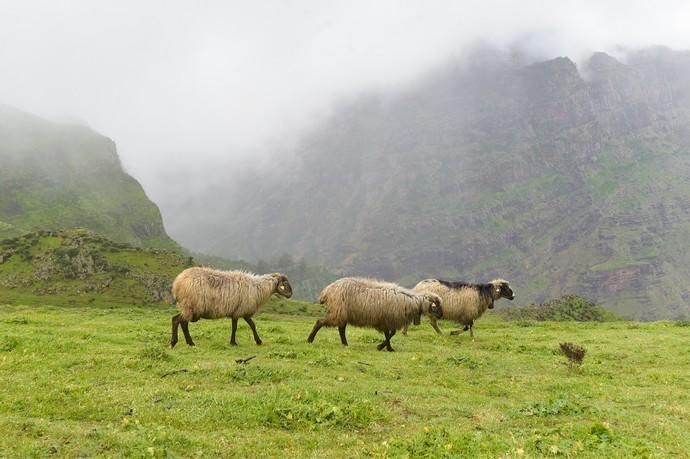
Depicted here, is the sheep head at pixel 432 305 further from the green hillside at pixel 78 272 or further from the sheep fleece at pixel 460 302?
the green hillside at pixel 78 272

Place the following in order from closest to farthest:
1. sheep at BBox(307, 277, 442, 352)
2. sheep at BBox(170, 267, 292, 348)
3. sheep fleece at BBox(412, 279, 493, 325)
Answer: sheep at BBox(170, 267, 292, 348) < sheep at BBox(307, 277, 442, 352) < sheep fleece at BBox(412, 279, 493, 325)

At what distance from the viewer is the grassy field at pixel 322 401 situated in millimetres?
11562

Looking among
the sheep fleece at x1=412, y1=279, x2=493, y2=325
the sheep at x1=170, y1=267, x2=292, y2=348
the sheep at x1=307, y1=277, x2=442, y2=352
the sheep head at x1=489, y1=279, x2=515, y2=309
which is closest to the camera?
the sheep at x1=170, y1=267, x2=292, y2=348

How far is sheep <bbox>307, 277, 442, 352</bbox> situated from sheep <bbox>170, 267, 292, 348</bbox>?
344 cm

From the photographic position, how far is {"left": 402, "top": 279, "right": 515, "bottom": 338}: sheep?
3359cm

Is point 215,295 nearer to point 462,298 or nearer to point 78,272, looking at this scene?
point 462,298

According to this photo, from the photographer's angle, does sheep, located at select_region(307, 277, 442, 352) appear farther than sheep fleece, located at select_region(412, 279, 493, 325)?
No

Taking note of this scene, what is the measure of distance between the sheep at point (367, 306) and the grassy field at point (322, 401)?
1305mm

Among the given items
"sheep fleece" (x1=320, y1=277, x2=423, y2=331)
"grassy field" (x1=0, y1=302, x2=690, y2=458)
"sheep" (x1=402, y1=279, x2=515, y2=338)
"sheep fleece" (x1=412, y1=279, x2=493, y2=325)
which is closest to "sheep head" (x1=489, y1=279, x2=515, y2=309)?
"sheep" (x1=402, y1=279, x2=515, y2=338)

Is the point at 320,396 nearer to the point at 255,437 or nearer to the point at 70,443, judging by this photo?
the point at 255,437

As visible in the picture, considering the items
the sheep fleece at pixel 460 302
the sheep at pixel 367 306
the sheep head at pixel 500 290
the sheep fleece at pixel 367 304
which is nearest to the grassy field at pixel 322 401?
the sheep at pixel 367 306

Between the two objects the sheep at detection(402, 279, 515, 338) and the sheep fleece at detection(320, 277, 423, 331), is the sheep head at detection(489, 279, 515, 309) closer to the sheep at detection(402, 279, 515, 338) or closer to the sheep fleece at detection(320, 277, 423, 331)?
the sheep at detection(402, 279, 515, 338)

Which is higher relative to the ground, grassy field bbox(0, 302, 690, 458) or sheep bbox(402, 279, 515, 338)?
sheep bbox(402, 279, 515, 338)

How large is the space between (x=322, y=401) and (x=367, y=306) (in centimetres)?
1169
